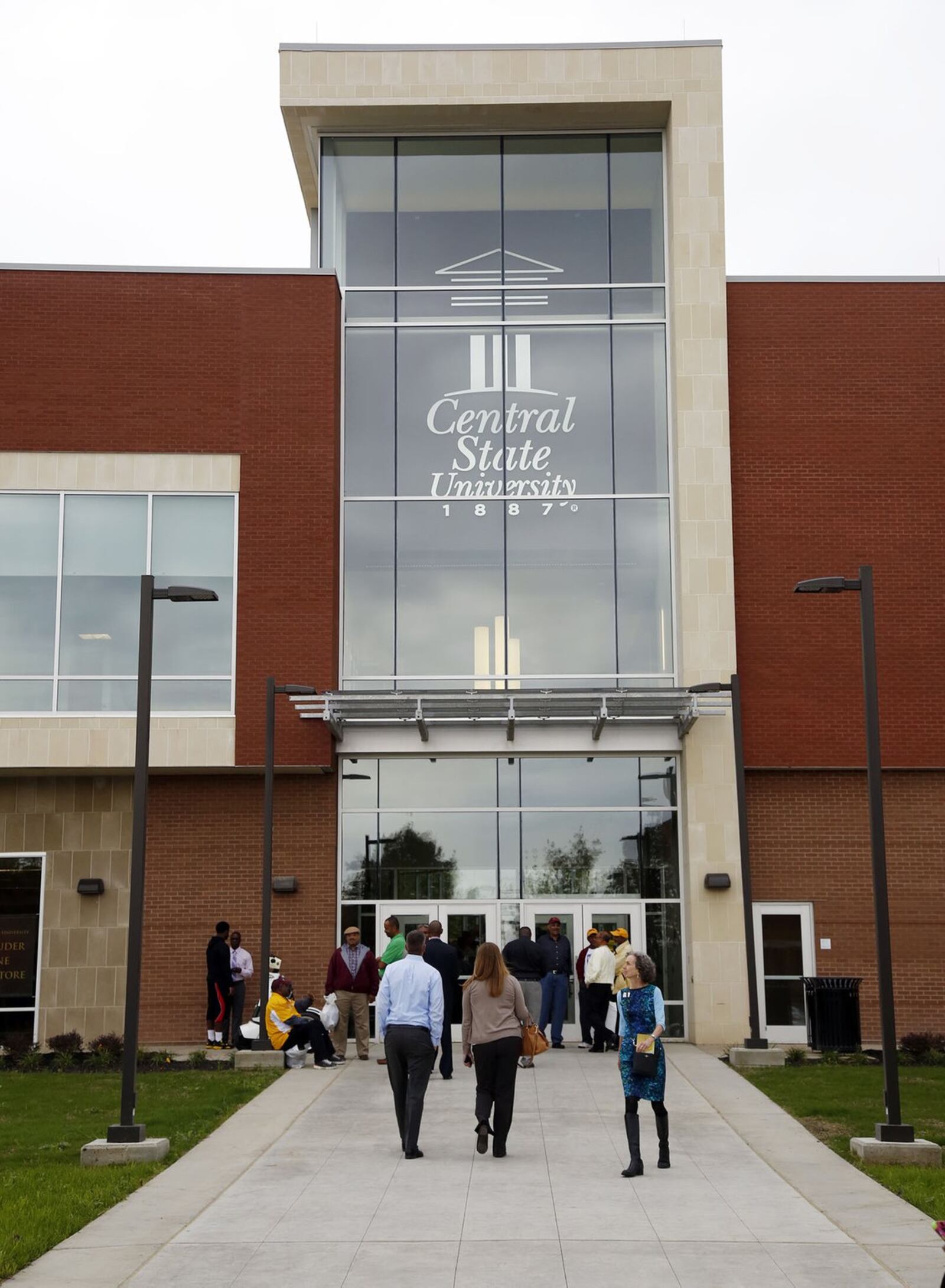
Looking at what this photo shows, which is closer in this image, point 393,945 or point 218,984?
point 393,945

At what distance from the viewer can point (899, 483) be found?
79.0 ft

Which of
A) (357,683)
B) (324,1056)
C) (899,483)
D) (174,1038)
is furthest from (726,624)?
(174,1038)

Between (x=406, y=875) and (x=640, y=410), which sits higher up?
(x=640, y=410)

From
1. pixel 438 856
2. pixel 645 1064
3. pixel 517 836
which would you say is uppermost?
pixel 517 836

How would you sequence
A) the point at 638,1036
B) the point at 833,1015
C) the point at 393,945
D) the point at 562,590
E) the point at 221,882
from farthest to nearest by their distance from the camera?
1. the point at 562,590
2. the point at 221,882
3. the point at 833,1015
4. the point at 393,945
5. the point at 638,1036

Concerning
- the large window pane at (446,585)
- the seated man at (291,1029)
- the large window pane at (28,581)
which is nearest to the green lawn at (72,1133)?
the seated man at (291,1029)

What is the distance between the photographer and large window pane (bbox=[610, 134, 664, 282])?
25.0 m

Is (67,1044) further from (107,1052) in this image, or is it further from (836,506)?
(836,506)

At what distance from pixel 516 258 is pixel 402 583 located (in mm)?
5892

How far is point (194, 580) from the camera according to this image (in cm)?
2333

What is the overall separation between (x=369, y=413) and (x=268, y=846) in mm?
7734

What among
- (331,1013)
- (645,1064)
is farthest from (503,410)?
(645,1064)

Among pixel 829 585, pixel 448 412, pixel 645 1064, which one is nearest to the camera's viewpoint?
pixel 645 1064

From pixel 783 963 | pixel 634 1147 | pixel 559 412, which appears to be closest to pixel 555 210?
pixel 559 412
